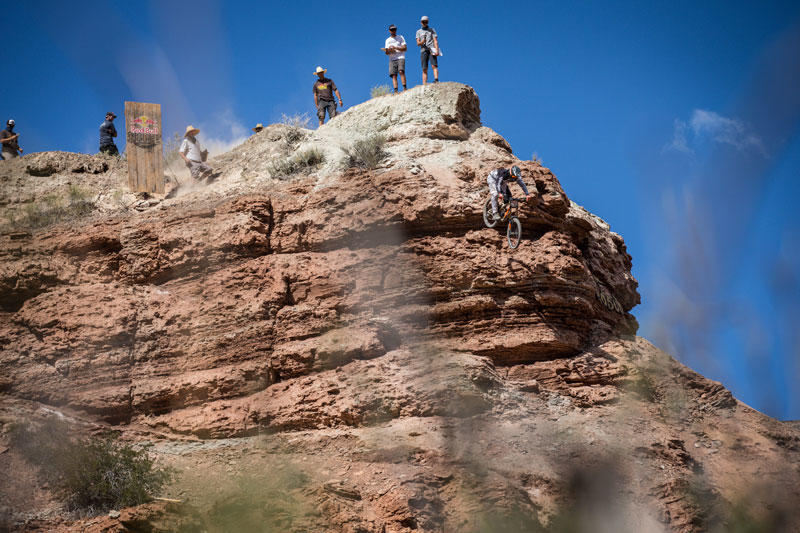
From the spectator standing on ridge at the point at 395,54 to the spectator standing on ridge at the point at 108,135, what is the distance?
8.73 meters

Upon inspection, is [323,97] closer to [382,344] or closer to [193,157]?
[193,157]

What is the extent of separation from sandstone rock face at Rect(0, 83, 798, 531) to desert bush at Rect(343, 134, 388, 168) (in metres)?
0.37

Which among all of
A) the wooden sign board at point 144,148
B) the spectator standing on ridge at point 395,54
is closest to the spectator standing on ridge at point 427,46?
the spectator standing on ridge at point 395,54

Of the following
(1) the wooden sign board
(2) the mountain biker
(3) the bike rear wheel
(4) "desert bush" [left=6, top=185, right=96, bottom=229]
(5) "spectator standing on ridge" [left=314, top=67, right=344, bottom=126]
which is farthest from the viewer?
(5) "spectator standing on ridge" [left=314, top=67, right=344, bottom=126]

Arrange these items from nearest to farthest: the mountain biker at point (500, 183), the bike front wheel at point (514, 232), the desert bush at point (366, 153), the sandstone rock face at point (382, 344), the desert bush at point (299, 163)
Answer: the sandstone rock face at point (382, 344) → the bike front wheel at point (514, 232) → the mountain biker at point (500, 183) → the desert bush at point (366, 153) → the desert bush at point (299, 163)

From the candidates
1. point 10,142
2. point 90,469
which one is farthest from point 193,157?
point 90,469

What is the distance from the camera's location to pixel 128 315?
1473 centimetres

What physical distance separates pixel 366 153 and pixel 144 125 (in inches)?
263

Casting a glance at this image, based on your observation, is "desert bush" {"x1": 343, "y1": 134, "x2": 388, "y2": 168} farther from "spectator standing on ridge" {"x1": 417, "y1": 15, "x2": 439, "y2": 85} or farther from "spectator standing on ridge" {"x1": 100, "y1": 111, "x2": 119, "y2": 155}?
"spectator standing on ridge" {"x1": 100, "y1": 111, "x2": 119, "y2": 155}

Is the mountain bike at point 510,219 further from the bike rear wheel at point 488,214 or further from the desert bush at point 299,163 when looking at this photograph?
the desert bush at point 299,163

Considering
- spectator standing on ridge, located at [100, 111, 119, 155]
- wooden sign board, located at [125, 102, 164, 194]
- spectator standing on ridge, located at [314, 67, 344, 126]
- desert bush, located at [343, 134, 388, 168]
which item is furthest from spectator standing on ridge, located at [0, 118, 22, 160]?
desert bush, located at [343, 134, 388, 168]

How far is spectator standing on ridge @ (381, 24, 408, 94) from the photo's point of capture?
18.8m

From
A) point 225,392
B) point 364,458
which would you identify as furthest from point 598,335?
point 225,392

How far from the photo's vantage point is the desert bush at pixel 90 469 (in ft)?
36.3
